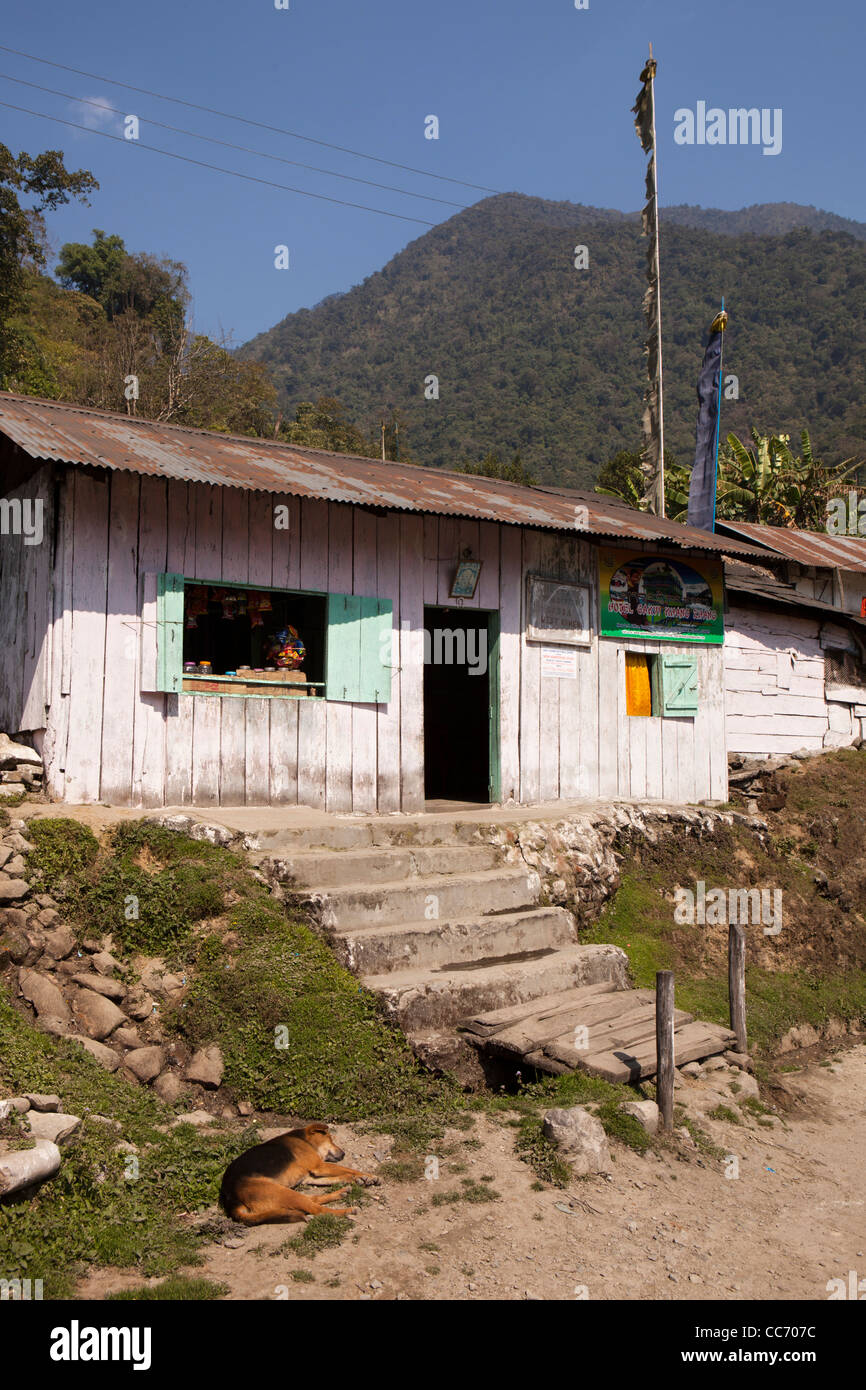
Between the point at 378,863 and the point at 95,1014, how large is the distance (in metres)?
2.83

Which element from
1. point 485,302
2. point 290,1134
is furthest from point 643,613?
point 485,302

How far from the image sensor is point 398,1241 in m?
5.21

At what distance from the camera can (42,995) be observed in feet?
22.0

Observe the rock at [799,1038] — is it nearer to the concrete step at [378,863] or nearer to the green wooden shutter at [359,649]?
the concrete step at [378,863]

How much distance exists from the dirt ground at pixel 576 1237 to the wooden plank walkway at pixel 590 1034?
25.1 inches

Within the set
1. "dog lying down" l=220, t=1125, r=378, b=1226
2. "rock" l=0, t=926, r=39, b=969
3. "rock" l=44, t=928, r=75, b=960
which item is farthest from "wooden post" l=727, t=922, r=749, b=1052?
"rock" l=0, t=926, r=39, b=969

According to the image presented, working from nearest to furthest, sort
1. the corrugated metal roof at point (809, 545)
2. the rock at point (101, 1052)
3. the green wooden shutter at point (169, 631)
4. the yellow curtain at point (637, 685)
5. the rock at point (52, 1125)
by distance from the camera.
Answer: the rock at point (52, 1125), the rock at point (101, 1052), the green wooden shutter at point (169, 631), the yellow curtain at point (637, 685), the corrugated metal roof at point (809, 545)

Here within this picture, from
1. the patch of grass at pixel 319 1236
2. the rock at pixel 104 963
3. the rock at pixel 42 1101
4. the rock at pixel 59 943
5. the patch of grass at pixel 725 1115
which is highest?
the rock at pixel 59 943

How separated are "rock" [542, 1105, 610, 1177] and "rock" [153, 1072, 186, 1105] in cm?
239

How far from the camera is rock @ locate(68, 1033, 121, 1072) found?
6.43 m

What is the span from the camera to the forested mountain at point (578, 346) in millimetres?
56062

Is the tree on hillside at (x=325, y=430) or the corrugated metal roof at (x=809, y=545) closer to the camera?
the corrugated metal roof at (x=809, y=545)

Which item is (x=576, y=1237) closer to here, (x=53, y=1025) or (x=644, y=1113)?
(x=644, y=1113)

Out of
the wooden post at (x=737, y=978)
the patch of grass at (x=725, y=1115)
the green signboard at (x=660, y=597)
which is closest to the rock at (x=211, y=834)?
the patch of grass at (x=725, y=1115)
